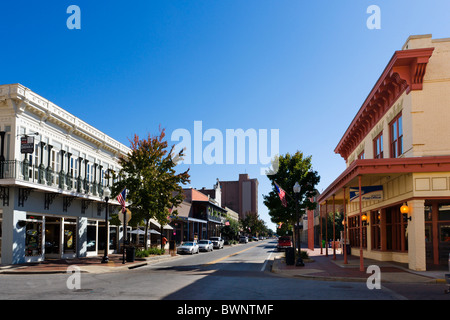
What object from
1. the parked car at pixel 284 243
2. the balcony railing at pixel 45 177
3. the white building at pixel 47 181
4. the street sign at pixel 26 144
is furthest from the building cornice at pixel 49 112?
the parked car at pixel 284 243

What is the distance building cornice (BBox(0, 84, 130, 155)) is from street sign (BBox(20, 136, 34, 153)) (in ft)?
5.37

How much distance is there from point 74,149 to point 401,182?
23.0 m

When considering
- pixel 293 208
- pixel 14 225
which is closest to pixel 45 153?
pixel 14 225

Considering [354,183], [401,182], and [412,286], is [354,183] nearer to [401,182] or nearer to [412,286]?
[401,182]

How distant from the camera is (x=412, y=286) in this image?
1548 cm

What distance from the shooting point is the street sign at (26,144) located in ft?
81.2

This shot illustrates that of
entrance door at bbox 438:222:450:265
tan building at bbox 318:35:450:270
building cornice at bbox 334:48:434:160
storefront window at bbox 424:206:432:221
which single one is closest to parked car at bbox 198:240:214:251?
building cornice at bbox 334:48:434:160

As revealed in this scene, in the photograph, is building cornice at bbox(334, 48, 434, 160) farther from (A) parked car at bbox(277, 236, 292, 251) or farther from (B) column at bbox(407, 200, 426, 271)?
(A) parked car at bbox(277, 236, 292, 251)

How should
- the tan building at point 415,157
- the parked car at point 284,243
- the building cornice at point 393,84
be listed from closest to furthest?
the tan building at point 415,157, the building cornice at point 393,84, the parked car at point 284,243

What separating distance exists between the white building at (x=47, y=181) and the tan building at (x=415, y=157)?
16.9m

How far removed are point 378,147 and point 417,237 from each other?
9.11 meters

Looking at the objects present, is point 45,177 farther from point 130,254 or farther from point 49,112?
point 130,254

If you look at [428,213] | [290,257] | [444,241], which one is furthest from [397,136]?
[290,257]

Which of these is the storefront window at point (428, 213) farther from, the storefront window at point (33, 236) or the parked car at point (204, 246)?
the parked car at point (204, 246)
